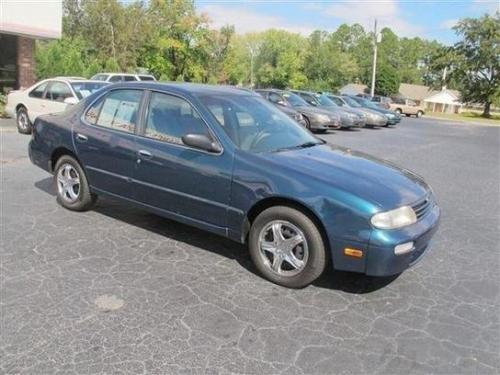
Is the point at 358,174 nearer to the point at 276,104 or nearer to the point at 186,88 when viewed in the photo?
the point at 186,88

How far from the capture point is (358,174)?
161 inches

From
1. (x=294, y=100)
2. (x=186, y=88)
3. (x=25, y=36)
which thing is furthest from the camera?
(x=294, y=100)

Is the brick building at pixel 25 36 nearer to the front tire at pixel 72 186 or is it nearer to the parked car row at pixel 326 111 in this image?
the parked car row at pixel 326 111

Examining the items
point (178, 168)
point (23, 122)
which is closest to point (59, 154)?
point (178, 168)

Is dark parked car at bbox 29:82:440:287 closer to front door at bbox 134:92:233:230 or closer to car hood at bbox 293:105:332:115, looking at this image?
front door at bbox 134:92:233:230

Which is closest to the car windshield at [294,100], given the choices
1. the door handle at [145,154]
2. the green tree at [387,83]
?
the door handle at [145,154]

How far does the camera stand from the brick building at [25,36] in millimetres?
16391

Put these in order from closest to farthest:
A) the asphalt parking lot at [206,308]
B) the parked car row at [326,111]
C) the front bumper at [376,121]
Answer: the asphalt parking lot at [206,308]
the parked car row at [326,111]
the front bumper at [376,121]

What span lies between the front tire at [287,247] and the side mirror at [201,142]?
0.71m

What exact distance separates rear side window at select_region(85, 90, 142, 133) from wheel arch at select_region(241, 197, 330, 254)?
159 cm

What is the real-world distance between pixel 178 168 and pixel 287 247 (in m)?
1.25

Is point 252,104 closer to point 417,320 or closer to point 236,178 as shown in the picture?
point 236,178

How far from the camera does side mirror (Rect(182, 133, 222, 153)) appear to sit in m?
4.25

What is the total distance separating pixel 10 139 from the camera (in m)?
11.0
